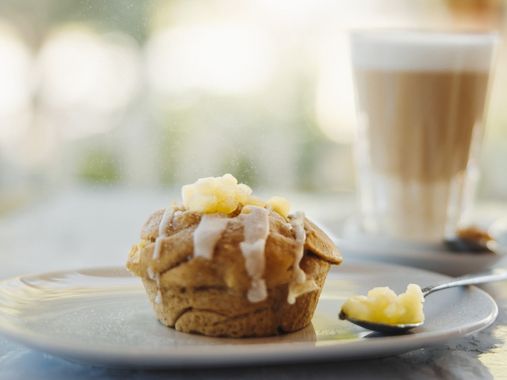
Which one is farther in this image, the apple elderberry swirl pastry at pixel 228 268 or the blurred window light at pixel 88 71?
the blurred window light at pixel 88 71

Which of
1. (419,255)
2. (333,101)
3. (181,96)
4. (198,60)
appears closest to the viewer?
(419,255)

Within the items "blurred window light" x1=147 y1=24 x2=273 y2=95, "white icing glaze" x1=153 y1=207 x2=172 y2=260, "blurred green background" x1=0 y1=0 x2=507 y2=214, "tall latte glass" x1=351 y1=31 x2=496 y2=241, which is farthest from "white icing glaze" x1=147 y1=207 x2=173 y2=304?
"blurred window light" x1=147 y1=24 x2=273 y2=95

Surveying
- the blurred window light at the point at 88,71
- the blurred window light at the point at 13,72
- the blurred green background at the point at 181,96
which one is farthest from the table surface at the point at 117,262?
the blurred window light at the point at 13,72

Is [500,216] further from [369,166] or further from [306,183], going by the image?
[306,183]

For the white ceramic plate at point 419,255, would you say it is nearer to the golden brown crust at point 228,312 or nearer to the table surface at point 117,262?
the table surface at point 117,262

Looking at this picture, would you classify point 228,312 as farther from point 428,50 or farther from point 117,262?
point 428,50

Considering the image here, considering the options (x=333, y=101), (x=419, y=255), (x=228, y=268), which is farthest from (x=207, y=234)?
(x=333, y=101)

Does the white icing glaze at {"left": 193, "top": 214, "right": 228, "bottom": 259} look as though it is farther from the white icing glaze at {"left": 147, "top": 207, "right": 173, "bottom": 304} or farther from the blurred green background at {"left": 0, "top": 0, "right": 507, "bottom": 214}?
the blurred green background at {"left": 0, "top": 0, "right": 507, "bottom": 214}
